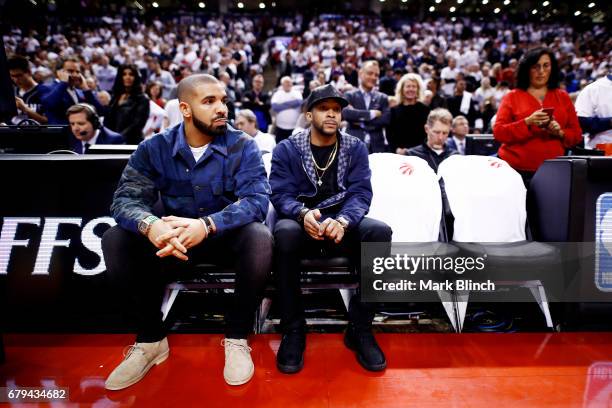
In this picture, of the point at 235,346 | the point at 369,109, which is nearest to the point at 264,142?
the point at 369,109

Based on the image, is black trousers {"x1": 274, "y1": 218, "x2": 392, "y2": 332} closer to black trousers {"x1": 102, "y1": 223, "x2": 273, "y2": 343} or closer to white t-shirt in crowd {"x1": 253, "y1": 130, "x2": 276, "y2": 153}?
black trousers {"x1": 102, "y1": 223, "x2": 273, "y2": 343}

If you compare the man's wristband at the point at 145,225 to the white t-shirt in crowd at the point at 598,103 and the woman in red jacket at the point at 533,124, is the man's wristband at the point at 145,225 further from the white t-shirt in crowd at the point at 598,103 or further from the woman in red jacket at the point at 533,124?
the white t-shirt in crowd at the point at 598,103

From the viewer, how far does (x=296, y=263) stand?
79.7 inches

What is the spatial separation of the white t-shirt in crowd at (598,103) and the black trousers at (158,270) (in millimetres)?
3023

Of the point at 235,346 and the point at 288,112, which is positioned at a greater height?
the point at 288,112

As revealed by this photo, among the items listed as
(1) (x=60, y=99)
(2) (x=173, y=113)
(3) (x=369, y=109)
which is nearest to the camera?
(3) (x=369, y=109)

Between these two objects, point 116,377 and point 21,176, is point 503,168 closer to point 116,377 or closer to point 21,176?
point 116,377

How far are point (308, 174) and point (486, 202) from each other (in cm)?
115

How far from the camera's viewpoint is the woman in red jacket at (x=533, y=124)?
2799 millimetres

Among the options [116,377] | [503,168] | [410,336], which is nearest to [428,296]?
[410,336]

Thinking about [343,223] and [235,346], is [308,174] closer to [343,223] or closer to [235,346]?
[343,223]

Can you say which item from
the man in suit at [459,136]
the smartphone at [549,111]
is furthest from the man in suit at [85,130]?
the man in suit at [459,136]

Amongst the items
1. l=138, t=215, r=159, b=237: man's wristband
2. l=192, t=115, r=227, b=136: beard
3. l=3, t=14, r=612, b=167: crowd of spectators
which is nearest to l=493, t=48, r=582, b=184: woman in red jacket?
l=3, t=14, r=612, b=167: crowd of spectators

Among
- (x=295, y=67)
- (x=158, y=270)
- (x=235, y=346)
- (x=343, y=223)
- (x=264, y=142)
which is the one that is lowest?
(x=235, y=346)
